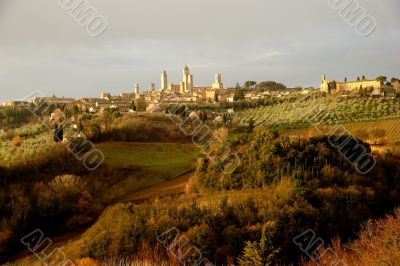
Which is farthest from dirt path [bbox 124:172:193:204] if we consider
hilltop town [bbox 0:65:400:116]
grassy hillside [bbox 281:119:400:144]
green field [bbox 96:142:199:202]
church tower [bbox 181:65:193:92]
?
church tower [bbox 181:65:193:92]

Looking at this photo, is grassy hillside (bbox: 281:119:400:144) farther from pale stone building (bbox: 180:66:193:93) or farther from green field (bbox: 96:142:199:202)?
pale stone building (bbox: 180:66:193:93)

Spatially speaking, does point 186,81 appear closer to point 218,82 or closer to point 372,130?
point 218,82

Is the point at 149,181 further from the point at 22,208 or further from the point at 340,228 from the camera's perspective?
the point at 340,228

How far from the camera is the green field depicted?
2600 cm

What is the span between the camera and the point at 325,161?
21.2m

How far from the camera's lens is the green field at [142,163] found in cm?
2600

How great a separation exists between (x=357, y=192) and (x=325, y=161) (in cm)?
304

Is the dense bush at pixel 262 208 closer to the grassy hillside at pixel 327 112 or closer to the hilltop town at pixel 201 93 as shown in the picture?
the grassy hillside at pixel 327 112

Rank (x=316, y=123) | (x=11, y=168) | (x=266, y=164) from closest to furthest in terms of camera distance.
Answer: (x=266, y=164)
(x=11, y=168)
(x=316, y=123)

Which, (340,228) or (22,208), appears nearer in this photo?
(340,228)

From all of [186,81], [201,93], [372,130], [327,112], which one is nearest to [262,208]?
[372,130]

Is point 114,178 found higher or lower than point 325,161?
lower

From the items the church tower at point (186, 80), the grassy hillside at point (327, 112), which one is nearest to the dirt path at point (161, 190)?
the grassy hillside at point (327, 112)

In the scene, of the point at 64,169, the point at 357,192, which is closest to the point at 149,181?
the point at 64,169
